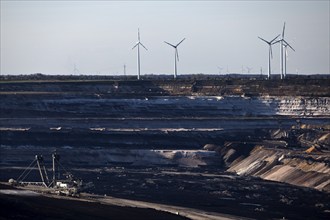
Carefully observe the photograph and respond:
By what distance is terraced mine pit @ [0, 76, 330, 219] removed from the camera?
87.1 meters

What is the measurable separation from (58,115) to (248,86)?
109 ft

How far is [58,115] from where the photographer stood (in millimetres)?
145875

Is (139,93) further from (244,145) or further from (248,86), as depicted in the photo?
(244,145)

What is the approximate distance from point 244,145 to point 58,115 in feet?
124

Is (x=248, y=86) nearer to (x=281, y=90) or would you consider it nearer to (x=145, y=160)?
(x=281, y=90)

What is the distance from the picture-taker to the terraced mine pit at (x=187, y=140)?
87062 mm

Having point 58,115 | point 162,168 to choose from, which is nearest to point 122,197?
point 162,168

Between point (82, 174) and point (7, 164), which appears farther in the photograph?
point (7, 164)

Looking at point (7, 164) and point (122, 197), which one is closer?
point (122, 197)

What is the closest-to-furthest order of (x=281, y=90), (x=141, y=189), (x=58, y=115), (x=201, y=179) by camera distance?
(x=141, y=189)
(x=201, y=179)
(x=58, y=115)
(x=281, y=90)

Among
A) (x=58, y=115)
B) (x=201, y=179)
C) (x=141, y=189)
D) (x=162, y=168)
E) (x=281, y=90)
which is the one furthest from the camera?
(x=281, y=90)

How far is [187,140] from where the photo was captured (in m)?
124

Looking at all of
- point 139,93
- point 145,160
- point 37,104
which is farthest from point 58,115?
point 145,160

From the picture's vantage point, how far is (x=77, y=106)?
15000cm
